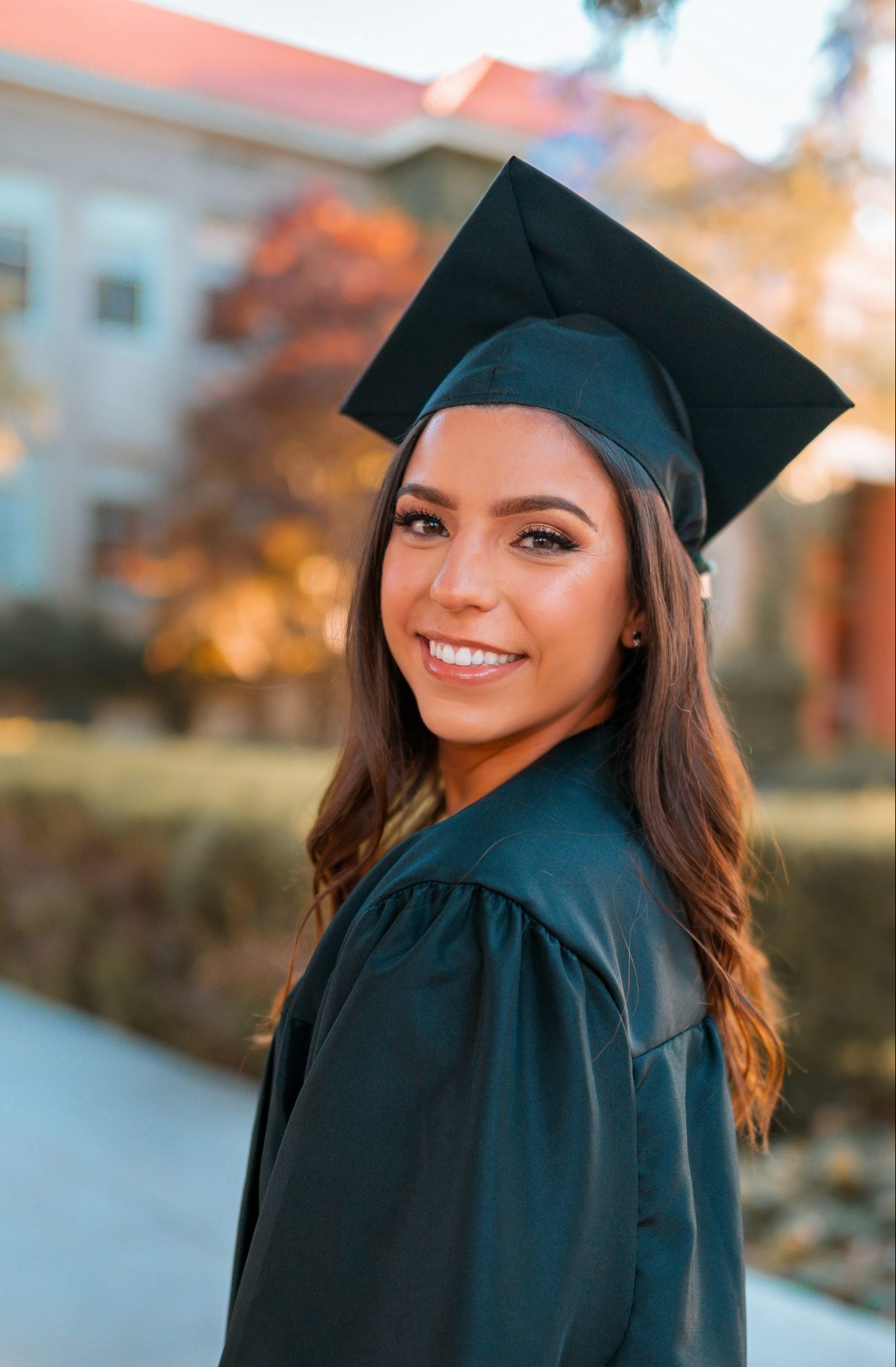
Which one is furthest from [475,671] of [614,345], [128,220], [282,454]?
[128,220]

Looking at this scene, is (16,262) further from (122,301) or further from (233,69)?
(233,69)

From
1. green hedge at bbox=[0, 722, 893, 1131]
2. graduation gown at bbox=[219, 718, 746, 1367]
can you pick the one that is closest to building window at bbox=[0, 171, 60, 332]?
green hedge at bbox=[0, 722, 893, 1131]

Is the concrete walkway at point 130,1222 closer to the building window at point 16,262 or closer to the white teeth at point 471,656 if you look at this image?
Answer: the white teeth at point 471,656

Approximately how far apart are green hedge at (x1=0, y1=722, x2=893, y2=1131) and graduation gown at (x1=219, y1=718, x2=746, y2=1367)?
1.89m

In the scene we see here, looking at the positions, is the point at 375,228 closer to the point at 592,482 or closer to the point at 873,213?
the point at 873,213

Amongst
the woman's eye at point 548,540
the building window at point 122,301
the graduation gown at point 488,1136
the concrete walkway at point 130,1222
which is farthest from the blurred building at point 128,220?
the graduation gown at point 488,1136

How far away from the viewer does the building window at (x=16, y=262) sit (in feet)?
43.4

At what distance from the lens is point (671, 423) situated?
1.53 m

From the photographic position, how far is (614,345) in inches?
58.8

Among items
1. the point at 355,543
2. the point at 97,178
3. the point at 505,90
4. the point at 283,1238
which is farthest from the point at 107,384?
the point at 283,1238

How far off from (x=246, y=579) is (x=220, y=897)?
22.1ft

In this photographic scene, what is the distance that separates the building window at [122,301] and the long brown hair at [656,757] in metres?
13.0

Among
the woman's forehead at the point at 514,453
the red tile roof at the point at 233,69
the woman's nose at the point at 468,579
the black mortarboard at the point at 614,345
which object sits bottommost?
the woman's nose at the point at 468,579

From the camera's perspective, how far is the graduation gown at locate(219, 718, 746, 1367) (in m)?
1.10
